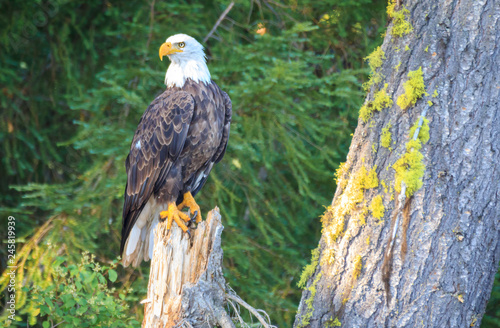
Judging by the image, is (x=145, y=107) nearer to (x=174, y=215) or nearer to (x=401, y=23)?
(x=174, y=215)

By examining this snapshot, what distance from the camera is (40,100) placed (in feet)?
20.1

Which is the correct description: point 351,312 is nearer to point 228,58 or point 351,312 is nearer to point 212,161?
point 212,161

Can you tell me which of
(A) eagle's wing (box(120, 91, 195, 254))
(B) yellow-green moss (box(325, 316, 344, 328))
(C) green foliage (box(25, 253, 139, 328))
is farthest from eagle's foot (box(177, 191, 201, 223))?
(B) yellow-green moss (box(325, 316, 344, 328))

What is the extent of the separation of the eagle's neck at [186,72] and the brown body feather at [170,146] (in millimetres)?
54

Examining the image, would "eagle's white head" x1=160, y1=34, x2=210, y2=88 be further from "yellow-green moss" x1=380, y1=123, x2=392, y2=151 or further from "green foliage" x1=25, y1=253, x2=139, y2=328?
"yellow-green moss" x1=380, y1=123, x2=392, y2=151

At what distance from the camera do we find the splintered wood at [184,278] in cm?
292

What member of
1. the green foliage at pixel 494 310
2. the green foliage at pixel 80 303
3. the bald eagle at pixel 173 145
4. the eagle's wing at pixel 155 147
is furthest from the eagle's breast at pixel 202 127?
the green foliage at pixel 494 310

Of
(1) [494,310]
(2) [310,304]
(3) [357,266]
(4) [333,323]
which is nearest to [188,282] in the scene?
(2) [310,304]

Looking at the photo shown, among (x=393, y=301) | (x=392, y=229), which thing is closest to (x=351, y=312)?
(x=393, y=301)

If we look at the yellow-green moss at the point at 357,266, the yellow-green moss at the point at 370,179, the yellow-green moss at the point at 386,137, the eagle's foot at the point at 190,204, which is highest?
the yellow-green moss at the point at 386,137

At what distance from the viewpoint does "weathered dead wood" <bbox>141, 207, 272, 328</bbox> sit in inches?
115

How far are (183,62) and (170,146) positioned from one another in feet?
2.56

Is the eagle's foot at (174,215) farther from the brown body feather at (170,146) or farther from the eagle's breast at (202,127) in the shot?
the eagle's breast at (202,127)

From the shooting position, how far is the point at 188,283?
296 centimetres
